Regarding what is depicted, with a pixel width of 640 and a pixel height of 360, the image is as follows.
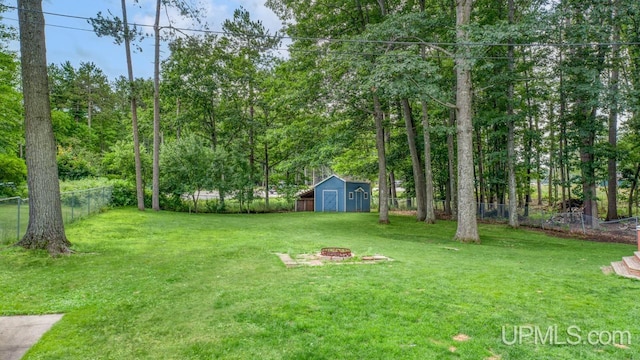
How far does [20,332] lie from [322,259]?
455 cm

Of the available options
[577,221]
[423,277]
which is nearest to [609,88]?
[577,221]

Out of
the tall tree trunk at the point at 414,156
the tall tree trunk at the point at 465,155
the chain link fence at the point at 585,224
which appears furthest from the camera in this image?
the tall tree trunk at the point at 414,156

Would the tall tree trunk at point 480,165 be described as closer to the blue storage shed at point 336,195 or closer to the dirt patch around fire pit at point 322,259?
the blue storage shed at point 336,195

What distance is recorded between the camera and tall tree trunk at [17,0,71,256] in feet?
22.0

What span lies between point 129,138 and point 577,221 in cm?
3512

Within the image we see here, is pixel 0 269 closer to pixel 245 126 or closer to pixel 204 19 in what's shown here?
pixel 204 19

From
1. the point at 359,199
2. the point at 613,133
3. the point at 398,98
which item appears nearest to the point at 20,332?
the point at 398,98

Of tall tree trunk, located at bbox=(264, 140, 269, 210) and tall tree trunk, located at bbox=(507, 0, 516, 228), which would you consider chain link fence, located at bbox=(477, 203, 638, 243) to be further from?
tall tree trunk, located at bbox=(264, 140, 269, 210)

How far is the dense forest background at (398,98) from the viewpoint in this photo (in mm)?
11594

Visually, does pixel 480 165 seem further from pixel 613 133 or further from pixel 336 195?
pixel 336 195

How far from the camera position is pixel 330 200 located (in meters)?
26.2

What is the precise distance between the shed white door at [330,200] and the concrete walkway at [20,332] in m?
22.5

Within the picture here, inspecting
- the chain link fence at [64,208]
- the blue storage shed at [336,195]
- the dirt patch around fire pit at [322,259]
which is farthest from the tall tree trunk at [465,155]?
the blue storage shed at [336,195]

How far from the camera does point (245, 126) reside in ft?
78.9
